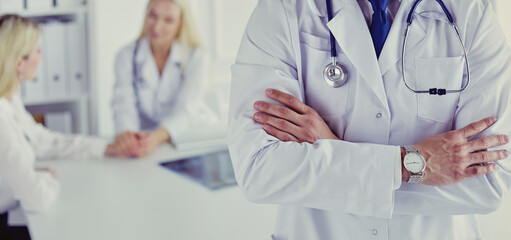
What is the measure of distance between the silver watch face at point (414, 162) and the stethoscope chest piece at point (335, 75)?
0.63ft

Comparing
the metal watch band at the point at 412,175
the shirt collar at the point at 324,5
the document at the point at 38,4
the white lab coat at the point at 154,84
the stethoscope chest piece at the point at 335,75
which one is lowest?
the white lab coat at the point at 154,84

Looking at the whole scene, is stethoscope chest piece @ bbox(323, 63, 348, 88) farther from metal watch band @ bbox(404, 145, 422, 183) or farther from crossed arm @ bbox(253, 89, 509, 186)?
metal watch band @ bbox(404, 145, 422, 183)

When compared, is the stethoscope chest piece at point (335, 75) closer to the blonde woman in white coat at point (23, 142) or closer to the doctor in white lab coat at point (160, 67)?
the blonde woman in white coat at point (23, 142)

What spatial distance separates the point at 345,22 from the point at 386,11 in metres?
0.10

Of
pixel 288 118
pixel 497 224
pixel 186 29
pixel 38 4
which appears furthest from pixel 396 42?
pixel 38 4

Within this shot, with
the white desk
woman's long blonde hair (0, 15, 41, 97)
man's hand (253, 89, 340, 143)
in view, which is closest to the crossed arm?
man's hand (253, 89, 340, 143)

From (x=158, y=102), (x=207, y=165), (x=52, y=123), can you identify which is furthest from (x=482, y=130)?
(x=52, y=123)

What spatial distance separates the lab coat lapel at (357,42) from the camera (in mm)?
1221

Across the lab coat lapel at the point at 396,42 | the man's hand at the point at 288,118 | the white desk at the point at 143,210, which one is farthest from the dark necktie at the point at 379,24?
the white desk at the point at 143,210

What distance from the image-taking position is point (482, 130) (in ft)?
3.97

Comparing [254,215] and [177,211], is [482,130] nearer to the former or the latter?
[254,215]

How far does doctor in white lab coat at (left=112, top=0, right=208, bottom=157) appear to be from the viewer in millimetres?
2846

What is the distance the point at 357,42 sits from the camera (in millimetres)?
1248

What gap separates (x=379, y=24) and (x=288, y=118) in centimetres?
26
